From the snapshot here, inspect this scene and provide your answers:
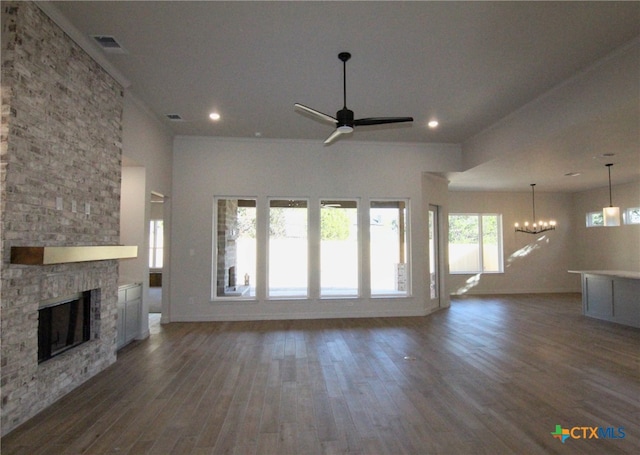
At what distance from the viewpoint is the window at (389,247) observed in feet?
22.7

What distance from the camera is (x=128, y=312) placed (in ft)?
15.9

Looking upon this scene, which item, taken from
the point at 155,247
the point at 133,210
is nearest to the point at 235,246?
the point at 133,210

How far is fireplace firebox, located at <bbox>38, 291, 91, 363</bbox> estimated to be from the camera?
316 centimetres

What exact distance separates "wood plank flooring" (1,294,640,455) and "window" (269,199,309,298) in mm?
1222

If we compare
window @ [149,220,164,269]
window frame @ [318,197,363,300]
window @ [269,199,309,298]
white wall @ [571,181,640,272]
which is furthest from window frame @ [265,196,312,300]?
white wall @ [571,181,640,272]

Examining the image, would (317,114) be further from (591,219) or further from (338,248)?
(591,219)

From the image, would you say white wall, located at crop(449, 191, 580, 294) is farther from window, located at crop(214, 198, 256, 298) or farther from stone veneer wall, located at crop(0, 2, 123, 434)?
stone veneer wall, located at crop(0, 2, 123, 434)

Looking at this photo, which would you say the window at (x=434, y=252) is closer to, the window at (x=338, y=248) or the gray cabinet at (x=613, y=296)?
the window at (x=338, y=248)

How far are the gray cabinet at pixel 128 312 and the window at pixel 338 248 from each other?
313 cm

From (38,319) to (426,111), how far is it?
5.28m

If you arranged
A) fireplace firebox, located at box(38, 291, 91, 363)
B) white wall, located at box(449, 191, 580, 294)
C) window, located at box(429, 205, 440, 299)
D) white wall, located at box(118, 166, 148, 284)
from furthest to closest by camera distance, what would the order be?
white wall, located at box(449, 191, 580, 294)
window, located at box(429, 205, 440, 299)
white wall, located at box(118, 166, 148, 284)
fireplace firebox, located at box(38, 291, 91, 363)

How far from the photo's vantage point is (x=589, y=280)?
22.1 ft

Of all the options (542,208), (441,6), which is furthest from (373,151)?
(542,208)

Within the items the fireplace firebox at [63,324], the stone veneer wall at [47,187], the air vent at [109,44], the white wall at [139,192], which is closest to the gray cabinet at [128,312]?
the white wall at [139,192]
